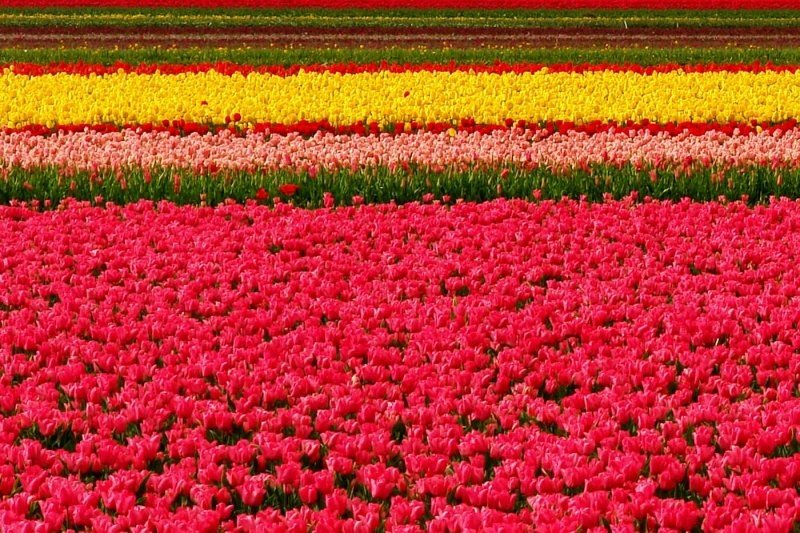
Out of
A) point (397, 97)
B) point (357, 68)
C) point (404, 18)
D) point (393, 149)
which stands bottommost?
point (393, 149)

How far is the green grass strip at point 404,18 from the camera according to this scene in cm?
3047

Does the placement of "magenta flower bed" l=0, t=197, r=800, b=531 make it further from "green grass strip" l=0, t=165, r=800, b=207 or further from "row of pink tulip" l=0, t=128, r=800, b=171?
"row of pink tulip" l=0, t=128, r=800, b=171

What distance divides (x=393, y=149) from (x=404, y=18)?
22.0m

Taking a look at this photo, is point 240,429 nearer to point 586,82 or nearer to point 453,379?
point 453,379

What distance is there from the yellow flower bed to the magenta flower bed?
4.91 meters

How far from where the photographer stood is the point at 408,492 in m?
4.30

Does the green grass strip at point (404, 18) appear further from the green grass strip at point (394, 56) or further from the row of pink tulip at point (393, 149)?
the row of pink tulip at point (393, 149)

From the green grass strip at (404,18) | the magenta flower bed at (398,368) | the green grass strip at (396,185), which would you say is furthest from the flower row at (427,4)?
the magenta flower bed at (398,368)

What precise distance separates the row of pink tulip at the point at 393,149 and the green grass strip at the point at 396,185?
0.34 meters

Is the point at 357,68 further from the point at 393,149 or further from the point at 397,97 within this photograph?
the point at 393,149

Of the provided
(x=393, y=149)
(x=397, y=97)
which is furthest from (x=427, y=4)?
(x=393, y=149)

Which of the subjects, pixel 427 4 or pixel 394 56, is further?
pixel 427 4

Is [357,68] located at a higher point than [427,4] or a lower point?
lower

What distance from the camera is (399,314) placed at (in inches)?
254
